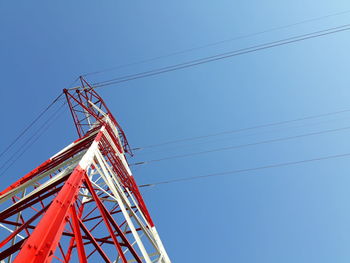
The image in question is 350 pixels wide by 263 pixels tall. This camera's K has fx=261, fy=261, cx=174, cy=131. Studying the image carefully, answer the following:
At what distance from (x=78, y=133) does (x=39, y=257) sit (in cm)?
954

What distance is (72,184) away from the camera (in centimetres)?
432

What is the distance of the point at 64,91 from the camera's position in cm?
1184

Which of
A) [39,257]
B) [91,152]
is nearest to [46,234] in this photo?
[39,257]

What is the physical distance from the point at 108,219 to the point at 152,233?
8.54 ft

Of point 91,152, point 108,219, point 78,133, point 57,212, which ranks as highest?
point 78,133

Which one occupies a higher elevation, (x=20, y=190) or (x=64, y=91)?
(x=64, y=91)

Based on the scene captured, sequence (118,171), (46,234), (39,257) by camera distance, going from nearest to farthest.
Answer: (39,257) → (46,234) → (118,171)

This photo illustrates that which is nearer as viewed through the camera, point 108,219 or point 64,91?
point 108,219

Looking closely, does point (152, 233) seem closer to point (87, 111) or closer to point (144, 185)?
point (144, 185)

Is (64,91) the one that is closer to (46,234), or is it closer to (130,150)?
(130,150)

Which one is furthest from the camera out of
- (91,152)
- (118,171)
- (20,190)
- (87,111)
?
(87,111)

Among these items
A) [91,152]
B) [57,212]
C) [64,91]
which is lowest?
[57,212]

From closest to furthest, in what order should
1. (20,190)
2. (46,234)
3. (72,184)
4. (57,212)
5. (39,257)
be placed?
(39,257)
(46,234)
(57,212)
(72,184)
(20,190)

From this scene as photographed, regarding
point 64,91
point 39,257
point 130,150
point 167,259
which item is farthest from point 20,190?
point 130,150
